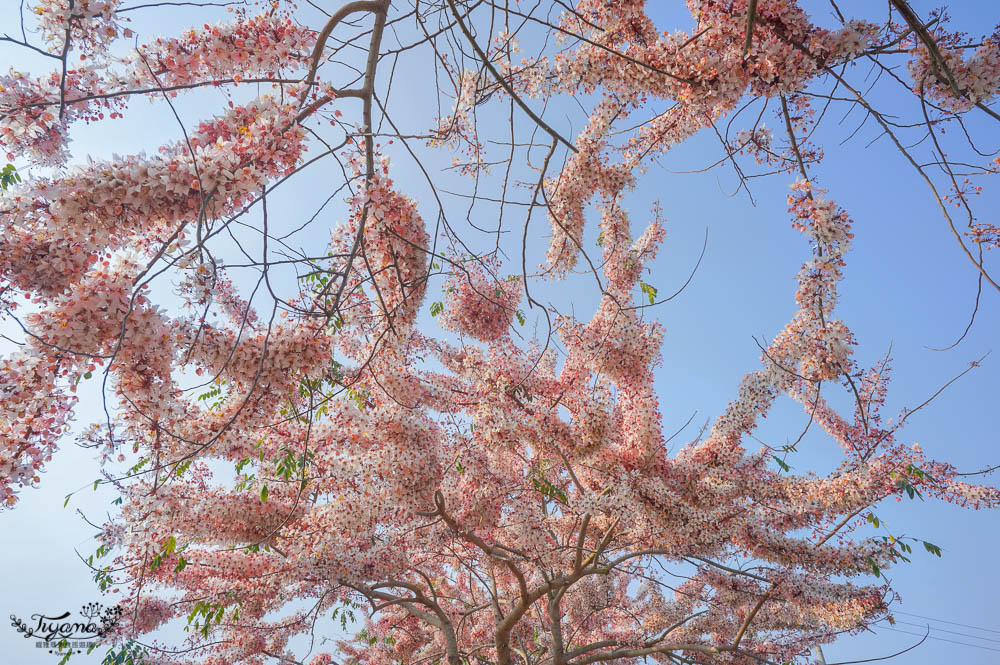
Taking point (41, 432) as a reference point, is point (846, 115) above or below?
above

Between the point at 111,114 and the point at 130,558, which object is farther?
the point at 130,558

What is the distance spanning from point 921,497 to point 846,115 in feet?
10.2

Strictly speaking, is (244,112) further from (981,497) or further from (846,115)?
(981,497)

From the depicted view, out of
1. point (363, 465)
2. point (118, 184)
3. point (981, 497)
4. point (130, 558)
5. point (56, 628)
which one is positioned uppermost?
point (981, 497)

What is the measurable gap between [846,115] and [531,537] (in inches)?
129

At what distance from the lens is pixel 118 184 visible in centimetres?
142

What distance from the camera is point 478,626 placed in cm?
726

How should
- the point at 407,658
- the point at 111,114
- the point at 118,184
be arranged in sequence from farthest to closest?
the point at 407,658 → the point at 111,114 → the point at 118,184

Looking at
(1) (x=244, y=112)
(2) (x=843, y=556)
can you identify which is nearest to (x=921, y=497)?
(2) (x=843, y=556)

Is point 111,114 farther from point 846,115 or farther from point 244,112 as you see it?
point 846,115

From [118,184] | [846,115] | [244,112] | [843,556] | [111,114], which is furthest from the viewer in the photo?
[843,556]

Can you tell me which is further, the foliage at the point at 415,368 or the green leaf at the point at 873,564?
the green leaf at the point at 873,564

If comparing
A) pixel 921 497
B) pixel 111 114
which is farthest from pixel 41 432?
pixel 921 497

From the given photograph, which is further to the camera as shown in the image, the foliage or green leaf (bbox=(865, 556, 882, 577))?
green leaf (bbox=(865, 556, 882, 577))
